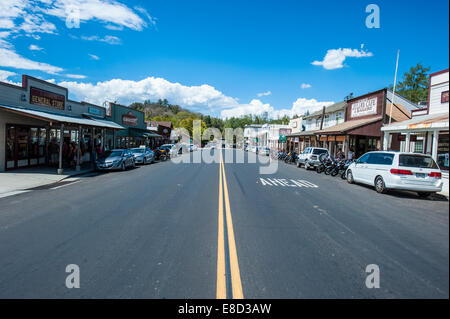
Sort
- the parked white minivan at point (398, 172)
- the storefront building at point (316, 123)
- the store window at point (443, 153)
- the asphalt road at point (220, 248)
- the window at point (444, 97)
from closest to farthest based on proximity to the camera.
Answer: the asphalt road at point (220, 248)
the parked white minivan at point (398, 172)
the window at point (444, 97)
the store window at point (443, 153)
the storefront building at point (316, 123)

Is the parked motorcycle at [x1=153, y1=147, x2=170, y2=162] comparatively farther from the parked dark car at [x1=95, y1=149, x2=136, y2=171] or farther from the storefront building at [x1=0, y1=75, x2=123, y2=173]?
the parked dark car at [x1=95, y1=149, x2=136, y2=171]

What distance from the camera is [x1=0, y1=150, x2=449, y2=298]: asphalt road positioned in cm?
333

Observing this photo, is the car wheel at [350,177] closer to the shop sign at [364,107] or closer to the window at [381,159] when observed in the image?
the window at [381,159]

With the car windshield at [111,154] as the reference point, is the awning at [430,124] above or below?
above

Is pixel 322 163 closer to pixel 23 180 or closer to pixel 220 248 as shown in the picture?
pixel 220 248

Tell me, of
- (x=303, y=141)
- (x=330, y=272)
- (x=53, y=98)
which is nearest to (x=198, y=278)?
(x=330, y=272)

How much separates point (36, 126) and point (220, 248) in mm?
18017

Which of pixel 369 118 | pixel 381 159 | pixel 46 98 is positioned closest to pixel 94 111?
pixel 46 98

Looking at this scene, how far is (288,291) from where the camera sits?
3340 millimetres

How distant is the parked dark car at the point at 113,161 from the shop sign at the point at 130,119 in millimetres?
15950

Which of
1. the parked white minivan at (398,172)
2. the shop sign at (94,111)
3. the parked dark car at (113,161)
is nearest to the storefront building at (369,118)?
the parked white minivan at (398,172)

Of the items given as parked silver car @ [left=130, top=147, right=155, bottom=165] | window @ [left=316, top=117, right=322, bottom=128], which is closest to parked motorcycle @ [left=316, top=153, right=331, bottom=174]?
parked silver car @ [left=130, top=147, right=155, bottom=165]

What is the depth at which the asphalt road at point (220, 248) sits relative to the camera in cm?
333

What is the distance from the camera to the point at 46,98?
62.0 ft
